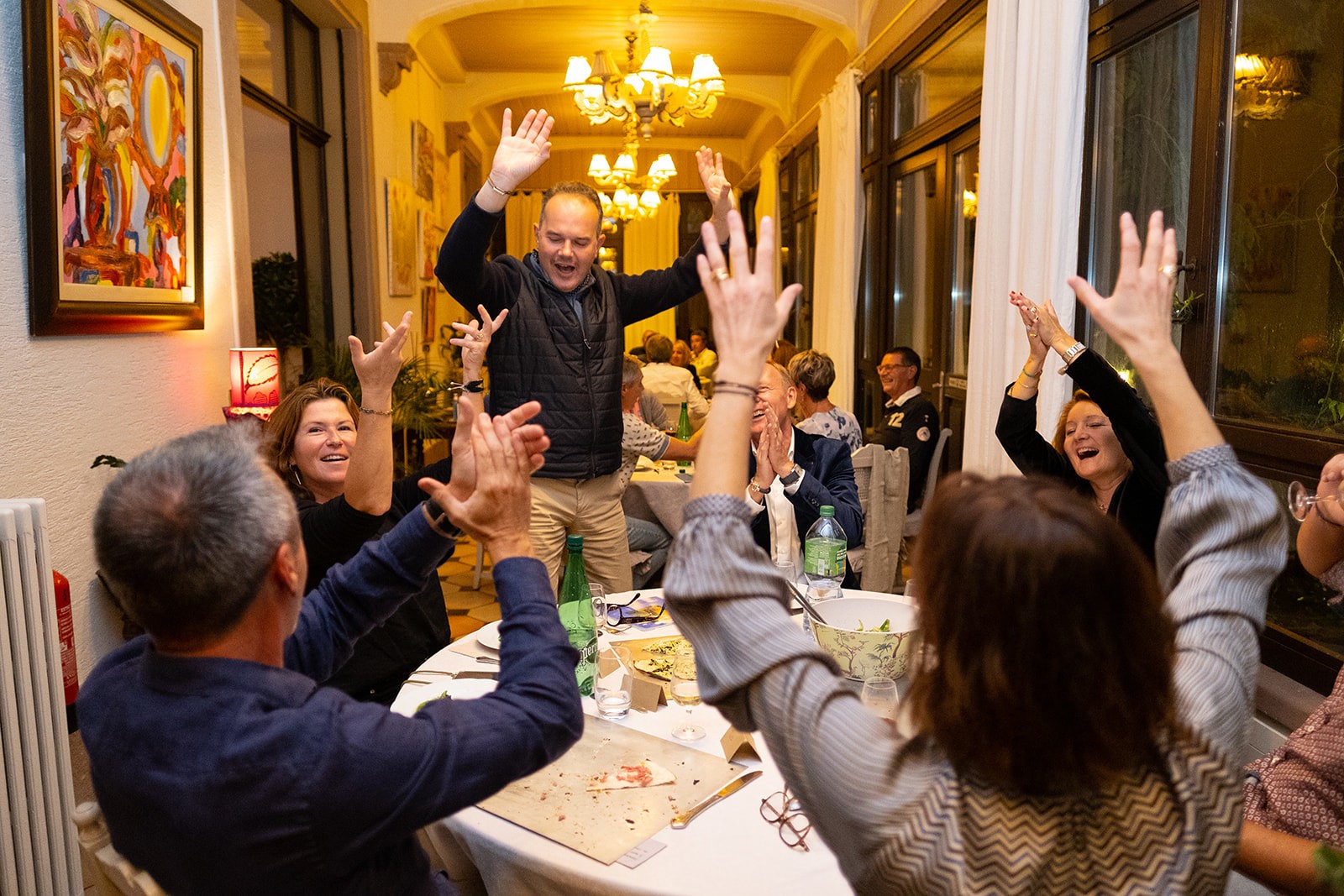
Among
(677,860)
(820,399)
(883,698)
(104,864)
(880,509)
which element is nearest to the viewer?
(104,864)

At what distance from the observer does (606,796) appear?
1.39 metres

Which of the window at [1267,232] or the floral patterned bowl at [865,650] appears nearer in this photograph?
the floral patterned bowl at [865,650]

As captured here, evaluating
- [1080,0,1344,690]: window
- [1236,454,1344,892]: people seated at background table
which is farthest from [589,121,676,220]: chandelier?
[1236,454,1344,892]: people seated at background table

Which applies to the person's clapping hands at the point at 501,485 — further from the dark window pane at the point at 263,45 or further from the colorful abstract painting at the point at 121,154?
the dark window pane at the point at 263,45

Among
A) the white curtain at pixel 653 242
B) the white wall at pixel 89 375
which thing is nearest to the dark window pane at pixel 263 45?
the white wall at pixel 89 375

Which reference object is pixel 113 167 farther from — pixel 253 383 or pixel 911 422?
pixel 911 422

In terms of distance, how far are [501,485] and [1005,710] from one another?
593 mm

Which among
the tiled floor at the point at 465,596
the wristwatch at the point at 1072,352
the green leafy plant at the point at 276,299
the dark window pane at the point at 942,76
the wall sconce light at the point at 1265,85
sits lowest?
the tiled floor at the point at 465,596

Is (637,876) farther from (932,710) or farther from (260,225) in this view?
(260,225)

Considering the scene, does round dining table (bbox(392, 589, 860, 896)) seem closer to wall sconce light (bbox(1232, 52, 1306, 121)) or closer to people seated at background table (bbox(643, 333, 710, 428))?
wall sconce light (bbox(1232, 52, 1306, 121))

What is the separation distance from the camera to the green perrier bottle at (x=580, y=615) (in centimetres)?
178

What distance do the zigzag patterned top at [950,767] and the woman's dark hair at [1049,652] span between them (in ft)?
0.10

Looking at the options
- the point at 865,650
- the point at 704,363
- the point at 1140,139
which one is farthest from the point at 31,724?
the point at 704,363

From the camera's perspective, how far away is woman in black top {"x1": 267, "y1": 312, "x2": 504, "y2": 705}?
1917 mm
